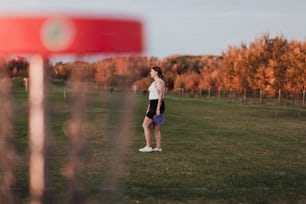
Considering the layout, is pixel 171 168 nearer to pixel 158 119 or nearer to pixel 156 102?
pixel 158 119

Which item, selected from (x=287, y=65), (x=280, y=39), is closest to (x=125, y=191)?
(x=287, y=65)

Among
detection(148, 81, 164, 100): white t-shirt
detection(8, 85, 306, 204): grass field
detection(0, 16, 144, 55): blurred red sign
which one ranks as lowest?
detection(8, 85, 306, 204): grass field

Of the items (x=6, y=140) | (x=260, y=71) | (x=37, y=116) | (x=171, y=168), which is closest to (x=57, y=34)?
(x=37, y=116)

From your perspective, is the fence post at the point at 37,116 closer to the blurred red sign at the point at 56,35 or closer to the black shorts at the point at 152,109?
the blurred red sign at the point at 56,35

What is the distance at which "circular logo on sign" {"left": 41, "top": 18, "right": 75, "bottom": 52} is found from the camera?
6.18 ft

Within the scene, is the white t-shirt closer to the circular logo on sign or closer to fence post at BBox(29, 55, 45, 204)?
fence post at BBox(29, 55, 45, 204)

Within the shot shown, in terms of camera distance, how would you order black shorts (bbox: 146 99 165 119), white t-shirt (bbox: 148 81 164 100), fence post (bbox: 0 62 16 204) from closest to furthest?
fence post (bbox: 0 62 16 204) < white t-shirt (bbox: 148 81 164 100) < black shorts (bbox: 146 99 165 119)

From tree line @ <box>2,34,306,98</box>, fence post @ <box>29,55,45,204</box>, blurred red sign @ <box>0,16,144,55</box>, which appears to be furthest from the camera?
tree line @ <box>2,34,306,98</box>

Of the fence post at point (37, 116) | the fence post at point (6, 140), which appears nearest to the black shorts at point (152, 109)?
the fence post at point (6, 140)

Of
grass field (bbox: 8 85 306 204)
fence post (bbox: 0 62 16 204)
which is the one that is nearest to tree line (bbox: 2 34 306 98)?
grass field (bbox: 8 85 306 204)

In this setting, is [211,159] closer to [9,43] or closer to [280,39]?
[9,43]

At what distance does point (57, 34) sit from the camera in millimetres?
1920

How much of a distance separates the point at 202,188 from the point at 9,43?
6.28 metres

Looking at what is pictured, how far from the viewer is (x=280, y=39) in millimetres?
52406
